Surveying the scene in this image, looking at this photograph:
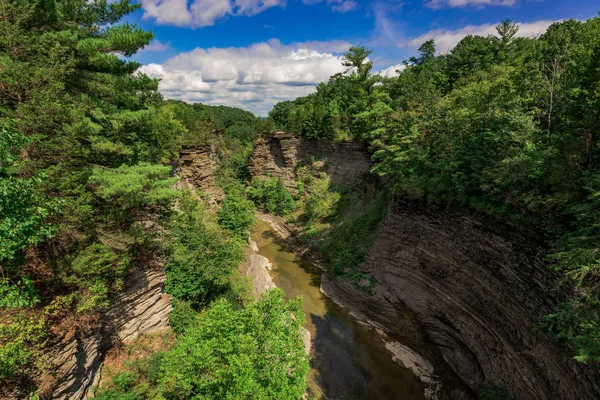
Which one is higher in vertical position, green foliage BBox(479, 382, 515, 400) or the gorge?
the gorge

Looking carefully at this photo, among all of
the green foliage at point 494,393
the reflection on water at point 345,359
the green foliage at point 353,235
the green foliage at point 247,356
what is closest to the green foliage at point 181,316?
the green foliage at point 247,356

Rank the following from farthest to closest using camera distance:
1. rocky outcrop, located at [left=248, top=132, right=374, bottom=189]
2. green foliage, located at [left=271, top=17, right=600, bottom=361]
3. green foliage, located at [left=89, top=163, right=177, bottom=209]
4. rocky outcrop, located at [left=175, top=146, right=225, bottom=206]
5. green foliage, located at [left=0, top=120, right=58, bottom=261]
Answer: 1. rocky outcrop, located at [left=248, top=132, right=374, bottom=189]
2. rocky outcrop, located at [left=175, top=146, right=225, bottom=206]
3. green foliage, located at [left=89, top=163, right=177, bottom=209]
4. green foliage, located at [left=271, top=17, right=600, bottom=361]
5. green foliage, located at [left=0, top=120, right=58, bottom=261]

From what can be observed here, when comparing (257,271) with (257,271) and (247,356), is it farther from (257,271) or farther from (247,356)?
(247,356)

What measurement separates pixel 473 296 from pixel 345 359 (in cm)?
835

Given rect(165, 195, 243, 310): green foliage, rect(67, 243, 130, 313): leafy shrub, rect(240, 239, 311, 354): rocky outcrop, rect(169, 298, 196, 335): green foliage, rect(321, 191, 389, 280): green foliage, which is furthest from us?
rect(321, 191, 389, 280): green foliage

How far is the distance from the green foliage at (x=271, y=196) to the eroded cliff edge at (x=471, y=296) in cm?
1586

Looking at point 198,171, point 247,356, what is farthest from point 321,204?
Result: point 247,356

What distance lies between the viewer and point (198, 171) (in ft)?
101

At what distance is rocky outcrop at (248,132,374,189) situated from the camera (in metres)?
30.7

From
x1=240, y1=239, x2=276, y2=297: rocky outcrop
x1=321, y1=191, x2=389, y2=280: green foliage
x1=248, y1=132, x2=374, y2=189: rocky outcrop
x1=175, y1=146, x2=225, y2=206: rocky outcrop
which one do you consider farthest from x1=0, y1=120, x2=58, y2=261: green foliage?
x1=248, y1=132, x2=374, y2=189: rocky outcrop

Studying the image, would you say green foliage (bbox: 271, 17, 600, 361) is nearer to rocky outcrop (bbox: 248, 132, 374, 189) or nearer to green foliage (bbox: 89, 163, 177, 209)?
rocky outcrop (bbox: 248, 132, 374, 189)

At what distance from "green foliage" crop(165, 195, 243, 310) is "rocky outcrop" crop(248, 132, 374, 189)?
1822 centimetres

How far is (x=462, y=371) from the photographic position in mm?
14039

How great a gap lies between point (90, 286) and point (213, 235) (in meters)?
8.20
